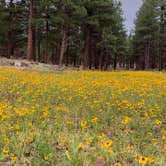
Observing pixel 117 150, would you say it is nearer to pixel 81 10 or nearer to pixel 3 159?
pixel 3 159

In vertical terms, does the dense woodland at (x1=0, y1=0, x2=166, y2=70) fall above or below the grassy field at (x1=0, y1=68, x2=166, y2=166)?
above

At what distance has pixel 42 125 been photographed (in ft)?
21.3

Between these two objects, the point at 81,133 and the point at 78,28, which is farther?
the point at 78,28

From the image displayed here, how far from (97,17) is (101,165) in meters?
37.7

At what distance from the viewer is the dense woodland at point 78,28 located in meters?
39.1

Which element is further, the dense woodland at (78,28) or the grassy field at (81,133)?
the dense woodland at (78,28)

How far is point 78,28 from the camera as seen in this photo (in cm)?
4838

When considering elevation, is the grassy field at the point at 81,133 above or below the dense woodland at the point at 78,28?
below

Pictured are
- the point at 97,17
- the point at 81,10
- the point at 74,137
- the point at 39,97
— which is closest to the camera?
the point at 74,137

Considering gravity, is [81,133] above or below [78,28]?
below

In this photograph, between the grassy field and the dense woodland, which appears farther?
the dense woodland

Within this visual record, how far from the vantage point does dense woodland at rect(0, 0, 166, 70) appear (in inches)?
1540

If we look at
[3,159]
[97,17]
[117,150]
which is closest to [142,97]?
[117,150]

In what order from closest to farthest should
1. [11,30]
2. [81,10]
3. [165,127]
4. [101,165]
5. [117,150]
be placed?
[101,165] < [117,150] < [165,127] < [81,10] < [11,30]
